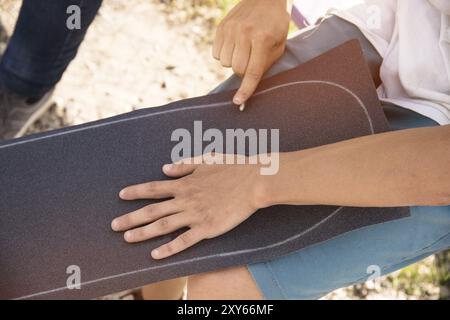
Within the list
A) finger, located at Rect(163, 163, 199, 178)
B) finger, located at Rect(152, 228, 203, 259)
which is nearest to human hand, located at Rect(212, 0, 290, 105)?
finger, located at Rect(163, 163, 199, 178)

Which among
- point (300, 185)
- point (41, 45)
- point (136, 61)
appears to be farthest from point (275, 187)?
point (136, 61)

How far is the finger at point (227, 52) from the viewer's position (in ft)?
3.60

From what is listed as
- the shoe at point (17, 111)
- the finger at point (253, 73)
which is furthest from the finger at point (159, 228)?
the shoe at point (17, 111)

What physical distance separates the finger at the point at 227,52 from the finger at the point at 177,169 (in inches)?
8.8

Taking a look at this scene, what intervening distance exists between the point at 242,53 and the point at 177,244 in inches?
14.5

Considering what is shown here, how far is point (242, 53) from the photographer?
1084mm

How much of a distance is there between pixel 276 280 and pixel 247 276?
0.15 ft

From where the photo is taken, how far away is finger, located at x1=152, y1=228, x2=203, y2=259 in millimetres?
929

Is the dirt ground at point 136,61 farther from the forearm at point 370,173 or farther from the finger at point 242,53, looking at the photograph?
the forearm at point 370,173

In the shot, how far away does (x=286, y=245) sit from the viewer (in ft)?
3.09

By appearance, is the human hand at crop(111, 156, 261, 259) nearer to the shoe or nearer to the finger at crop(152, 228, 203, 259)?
the finger at crop(152, 228, 203, 259)

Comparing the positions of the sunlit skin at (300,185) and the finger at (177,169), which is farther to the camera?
the finger at (177,169)
